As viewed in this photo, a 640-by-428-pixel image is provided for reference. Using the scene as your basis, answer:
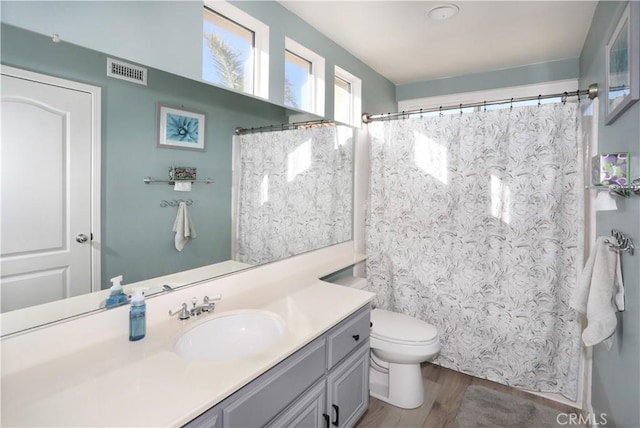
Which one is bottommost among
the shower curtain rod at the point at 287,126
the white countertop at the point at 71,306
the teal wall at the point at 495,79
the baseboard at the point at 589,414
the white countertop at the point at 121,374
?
the baseboard at the point at 589,414

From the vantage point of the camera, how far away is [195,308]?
1.48 m

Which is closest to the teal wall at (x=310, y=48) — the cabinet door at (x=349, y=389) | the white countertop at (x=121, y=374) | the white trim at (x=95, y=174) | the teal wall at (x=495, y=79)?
the teal wall at (x=495, y=79)

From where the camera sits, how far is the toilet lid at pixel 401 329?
210 cm

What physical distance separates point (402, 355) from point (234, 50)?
2.04m

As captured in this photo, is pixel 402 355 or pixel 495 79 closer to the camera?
pixel 402 355

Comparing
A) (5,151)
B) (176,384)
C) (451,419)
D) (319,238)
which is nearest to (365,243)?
(319,238)

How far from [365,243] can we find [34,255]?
227cm

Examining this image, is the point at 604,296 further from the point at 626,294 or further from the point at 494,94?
the point at 494,94

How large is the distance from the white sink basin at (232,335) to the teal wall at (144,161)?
292 millimetres

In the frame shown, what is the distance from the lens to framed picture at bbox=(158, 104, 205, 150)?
1365 millimetres

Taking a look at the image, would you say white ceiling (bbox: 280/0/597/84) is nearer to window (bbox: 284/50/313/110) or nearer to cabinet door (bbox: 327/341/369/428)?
window (bbox: 284/50/313/110)

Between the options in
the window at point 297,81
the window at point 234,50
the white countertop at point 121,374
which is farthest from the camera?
the window at point 297,81

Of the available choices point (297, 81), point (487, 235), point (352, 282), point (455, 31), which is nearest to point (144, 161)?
point (297, 81)

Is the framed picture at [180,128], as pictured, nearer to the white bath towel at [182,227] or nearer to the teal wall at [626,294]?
the white bath towel at [182,227]
